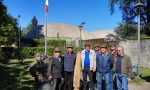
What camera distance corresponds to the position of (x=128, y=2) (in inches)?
Result: 1596

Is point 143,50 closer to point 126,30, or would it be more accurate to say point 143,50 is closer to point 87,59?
point 87,59

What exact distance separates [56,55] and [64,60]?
407 millimetres

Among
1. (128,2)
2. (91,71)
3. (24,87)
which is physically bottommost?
(24,87)

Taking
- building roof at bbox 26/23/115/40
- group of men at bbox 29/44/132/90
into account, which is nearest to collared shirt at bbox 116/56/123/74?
group of men at bbox 29/44/132/90

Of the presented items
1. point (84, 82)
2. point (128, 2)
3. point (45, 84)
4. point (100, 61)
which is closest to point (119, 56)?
point (100, 61)

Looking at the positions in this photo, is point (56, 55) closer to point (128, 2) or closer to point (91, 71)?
point (91, 71)

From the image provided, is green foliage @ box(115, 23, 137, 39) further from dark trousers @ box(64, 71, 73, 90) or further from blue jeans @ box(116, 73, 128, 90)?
dark trousers @ box(64, 71, 73, 90)

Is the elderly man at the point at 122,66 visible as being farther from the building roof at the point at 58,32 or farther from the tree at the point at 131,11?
the building roof at the point at 58,32

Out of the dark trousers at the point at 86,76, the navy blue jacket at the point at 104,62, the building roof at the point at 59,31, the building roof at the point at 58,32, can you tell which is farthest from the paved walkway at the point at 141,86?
the building roof at the point at 59,31

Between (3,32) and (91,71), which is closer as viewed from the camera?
(91,71)

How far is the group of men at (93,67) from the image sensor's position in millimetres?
10688

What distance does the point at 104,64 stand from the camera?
11.0 meters

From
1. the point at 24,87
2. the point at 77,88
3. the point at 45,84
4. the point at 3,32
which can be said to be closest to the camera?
the point at 45,84

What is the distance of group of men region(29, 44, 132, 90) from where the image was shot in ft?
35.1
